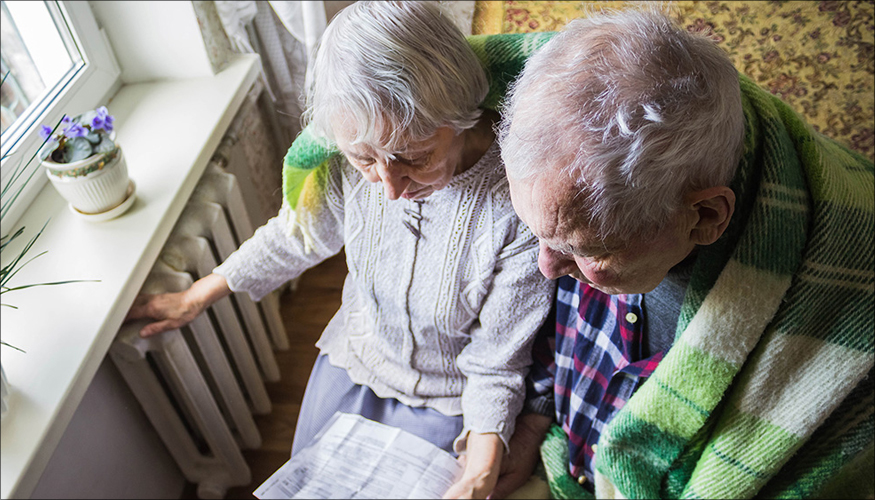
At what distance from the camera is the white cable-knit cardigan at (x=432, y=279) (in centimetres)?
98

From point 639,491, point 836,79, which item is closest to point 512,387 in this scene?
point 639,491

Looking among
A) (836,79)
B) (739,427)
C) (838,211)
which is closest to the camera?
(838,211)

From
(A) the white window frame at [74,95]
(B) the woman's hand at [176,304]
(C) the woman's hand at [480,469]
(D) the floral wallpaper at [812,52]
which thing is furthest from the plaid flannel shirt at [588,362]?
(A) the white window frame at [74,95]

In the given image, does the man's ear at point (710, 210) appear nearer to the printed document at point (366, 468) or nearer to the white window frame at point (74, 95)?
the printed document at point (366, 468)

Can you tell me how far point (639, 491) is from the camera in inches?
37.6

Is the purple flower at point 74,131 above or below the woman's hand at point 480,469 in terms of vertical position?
above

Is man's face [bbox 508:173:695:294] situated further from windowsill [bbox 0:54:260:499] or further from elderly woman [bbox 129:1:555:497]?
windowsill [bbox 0:54:260:499]

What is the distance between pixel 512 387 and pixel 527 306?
0.53 feet

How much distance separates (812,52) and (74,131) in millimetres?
1496

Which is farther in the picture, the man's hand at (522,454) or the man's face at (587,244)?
the man's hand at (522,454)

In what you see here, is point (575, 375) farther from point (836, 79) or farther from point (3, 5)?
point (3, 5)

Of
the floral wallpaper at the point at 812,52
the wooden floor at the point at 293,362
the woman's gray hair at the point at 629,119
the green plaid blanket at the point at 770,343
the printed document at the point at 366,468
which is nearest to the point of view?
the woman's gray hair at the point at 629,119

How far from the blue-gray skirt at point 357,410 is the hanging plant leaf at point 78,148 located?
58 cm

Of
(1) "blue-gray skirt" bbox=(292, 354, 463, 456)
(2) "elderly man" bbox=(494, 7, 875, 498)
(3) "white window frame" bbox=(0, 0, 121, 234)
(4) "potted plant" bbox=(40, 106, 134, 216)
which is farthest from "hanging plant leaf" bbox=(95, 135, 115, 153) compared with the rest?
(2) "elderly man" bbox=(494, 7, 875, 498)
